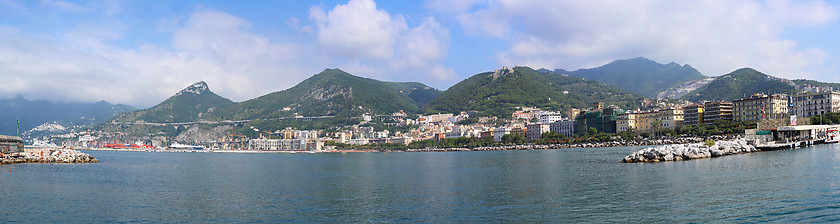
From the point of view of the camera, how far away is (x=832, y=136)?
2212 inches

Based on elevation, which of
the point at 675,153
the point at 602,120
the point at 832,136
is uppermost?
the point at 602,120

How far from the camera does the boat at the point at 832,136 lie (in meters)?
55.2

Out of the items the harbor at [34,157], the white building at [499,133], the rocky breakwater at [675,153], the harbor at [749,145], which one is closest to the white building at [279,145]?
the white building at [499,133]

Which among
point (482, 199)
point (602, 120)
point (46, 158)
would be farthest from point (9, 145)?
point (602, 120)

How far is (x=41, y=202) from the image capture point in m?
22.9

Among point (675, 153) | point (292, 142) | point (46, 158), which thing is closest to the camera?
point (675, 153)

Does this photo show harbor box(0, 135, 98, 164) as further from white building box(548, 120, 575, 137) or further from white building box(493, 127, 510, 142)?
white building box(548, 120, 575, 137)

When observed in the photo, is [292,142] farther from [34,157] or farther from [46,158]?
[46,158]

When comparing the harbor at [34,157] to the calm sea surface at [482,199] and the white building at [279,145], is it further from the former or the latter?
the white building at [279,145]

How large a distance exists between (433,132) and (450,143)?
2901 cm

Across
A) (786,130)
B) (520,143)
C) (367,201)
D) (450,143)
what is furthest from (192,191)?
(450,143)

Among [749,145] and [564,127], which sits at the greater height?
[564,127]

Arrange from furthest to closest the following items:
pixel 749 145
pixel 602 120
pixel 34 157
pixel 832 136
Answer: pixel 602 120 < pixel 34 157 < pixel 832 136 < pixel 749 145

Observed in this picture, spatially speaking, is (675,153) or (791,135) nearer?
(675,153)
